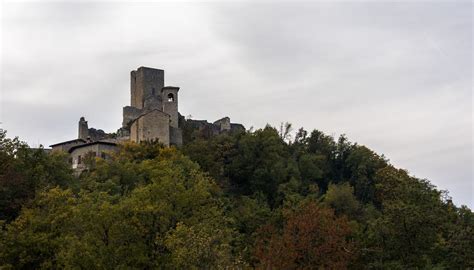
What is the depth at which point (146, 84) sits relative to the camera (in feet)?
273

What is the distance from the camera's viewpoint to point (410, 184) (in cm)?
5406

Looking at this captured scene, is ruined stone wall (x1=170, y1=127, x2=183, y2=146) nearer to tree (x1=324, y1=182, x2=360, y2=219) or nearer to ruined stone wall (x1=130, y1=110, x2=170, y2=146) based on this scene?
ruined stone wall (x1=130, y1=110, x2=170, y2=146)

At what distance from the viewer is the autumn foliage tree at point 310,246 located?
155 feet

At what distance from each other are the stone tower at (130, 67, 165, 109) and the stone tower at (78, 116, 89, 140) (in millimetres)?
6401

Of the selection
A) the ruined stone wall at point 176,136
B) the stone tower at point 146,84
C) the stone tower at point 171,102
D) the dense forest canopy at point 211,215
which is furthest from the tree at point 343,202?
the stone tower at point 146,84

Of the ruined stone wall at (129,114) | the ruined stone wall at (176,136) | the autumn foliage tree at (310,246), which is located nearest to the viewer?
the autumn foliage tree at (310,246)

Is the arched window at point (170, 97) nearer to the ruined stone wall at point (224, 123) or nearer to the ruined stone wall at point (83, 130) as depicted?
the ruined stone wall at point (224, 123)

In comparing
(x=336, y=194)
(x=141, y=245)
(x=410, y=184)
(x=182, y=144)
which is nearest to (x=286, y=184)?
(x=336, y=194)

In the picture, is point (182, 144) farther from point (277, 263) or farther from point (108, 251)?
point (108, 251)

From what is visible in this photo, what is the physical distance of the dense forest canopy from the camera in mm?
38094

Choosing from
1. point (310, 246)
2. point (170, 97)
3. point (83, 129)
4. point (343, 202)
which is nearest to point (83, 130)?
point (83, 129)

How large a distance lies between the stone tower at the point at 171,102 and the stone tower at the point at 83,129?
10147mm

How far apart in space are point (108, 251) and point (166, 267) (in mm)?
3175

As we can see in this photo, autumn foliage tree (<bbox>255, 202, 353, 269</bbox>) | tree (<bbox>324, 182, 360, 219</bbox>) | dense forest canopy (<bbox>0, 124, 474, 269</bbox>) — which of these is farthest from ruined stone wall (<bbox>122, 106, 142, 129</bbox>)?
autumn foliage tree (<bbox>255, 202, 353, 269</bbox>)
